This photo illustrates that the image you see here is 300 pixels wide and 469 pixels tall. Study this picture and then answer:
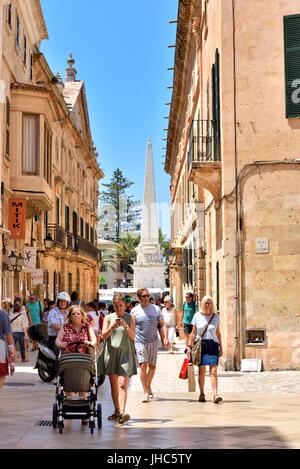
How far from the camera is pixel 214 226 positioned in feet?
70.3

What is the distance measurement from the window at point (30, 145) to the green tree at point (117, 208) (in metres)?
70.8

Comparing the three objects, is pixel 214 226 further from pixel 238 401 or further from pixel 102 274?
pixel 102 274

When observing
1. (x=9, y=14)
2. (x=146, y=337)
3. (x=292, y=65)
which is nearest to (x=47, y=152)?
(x=9, y=14)

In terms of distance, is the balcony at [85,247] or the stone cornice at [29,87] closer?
the stone cornice at [29,87]

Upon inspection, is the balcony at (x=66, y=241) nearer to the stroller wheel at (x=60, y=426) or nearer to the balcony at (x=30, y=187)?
the balcony at (x=30, y=187)

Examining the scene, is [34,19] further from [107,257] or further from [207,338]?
[107,257]

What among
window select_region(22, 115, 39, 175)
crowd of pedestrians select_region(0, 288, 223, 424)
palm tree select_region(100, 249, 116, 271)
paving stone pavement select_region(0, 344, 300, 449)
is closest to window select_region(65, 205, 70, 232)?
window select_region(22, 115, 39, 175)

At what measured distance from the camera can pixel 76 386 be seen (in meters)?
9.84

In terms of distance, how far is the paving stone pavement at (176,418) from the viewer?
29.0ft

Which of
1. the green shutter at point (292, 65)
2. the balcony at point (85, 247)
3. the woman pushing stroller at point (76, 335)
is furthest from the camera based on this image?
the balcony at point (85, 247)

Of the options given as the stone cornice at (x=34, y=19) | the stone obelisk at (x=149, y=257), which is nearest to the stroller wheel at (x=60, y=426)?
the stone cornice at (x=34, y=19)

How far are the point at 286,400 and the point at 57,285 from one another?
34418 millimetres

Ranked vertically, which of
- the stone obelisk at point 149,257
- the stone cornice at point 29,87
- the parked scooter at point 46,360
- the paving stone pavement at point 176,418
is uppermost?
the stone cornice at point 29,87

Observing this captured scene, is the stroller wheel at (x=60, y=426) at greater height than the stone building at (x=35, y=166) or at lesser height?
lesser
